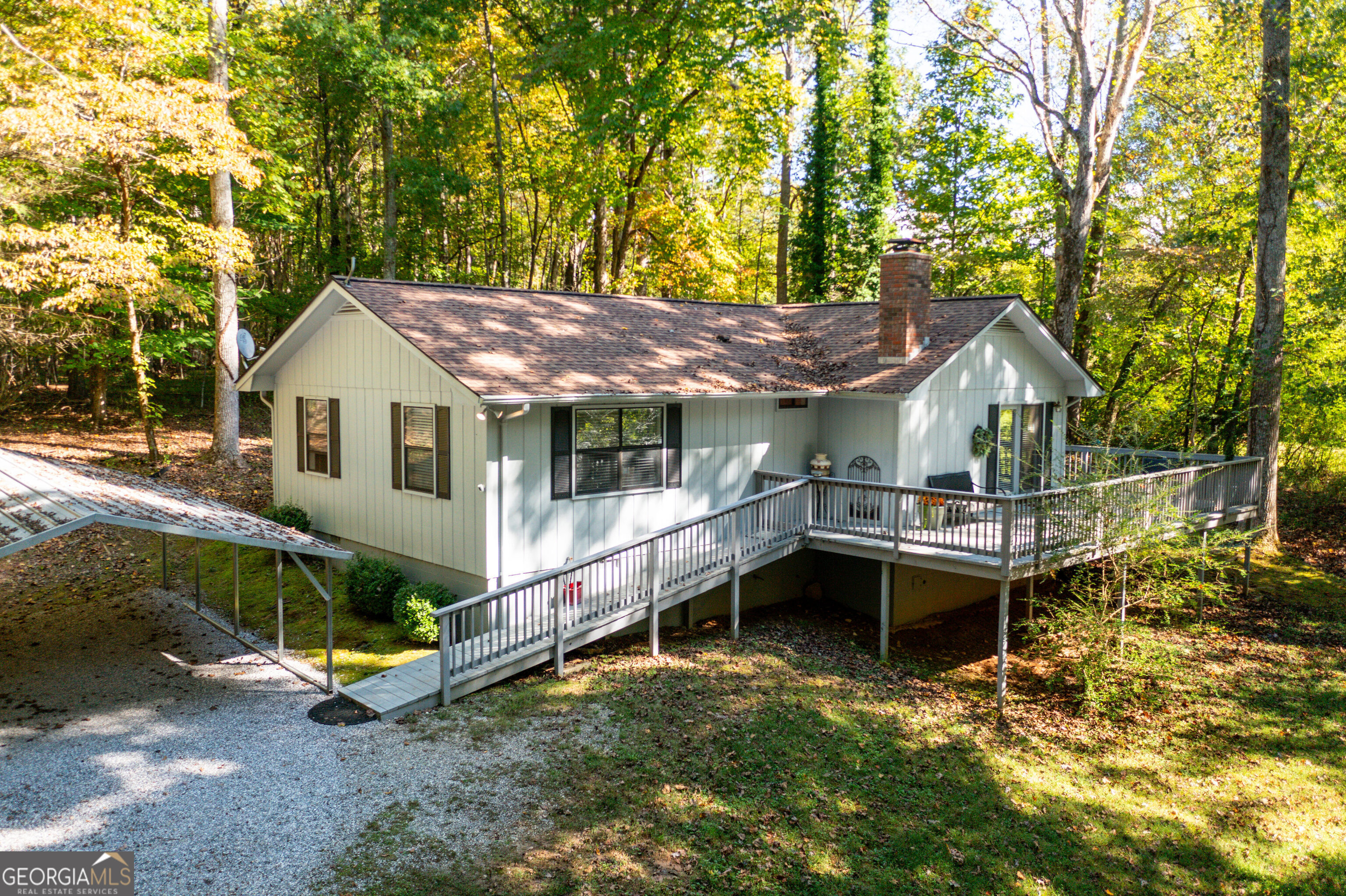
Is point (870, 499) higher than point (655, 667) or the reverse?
higher

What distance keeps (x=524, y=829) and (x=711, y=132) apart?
2454 cm

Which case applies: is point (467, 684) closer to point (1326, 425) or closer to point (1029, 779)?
point (1029, 779)

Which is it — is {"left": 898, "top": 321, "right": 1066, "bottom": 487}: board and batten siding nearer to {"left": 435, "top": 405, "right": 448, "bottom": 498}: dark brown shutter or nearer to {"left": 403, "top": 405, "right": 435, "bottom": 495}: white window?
{"left": 435, "top": 405, "right": 448, "bottom": 498}: dark brown shutter

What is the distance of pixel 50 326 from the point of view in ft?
64.4

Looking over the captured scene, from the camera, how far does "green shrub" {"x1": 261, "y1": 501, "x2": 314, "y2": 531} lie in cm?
1449

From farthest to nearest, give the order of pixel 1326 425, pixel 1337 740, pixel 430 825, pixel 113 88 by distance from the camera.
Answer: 1. pixel 1326 425
2. pixel 113 88
3. pixel 1337 740
4. pixel 430 825

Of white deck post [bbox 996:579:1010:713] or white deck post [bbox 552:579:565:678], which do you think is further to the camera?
white deck post [bbox 996:579:1010:713]

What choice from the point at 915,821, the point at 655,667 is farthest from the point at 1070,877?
the point at 655,667

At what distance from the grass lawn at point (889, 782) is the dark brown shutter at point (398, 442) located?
4.05 m

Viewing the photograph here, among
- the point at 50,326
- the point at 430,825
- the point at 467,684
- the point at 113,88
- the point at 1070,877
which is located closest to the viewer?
the point at 430,825

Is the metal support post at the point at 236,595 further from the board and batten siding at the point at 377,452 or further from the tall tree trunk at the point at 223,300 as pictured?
the tall tree trunk at the point at 223,300

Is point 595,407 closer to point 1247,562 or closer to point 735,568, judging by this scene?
point 735,568

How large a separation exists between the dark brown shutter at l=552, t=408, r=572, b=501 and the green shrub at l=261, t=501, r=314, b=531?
5628 millimetres

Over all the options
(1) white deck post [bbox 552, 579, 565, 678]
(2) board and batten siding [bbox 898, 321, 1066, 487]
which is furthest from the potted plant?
(1) white deck post [bbox 552, 579, 565, 678]
